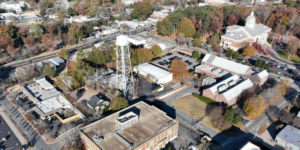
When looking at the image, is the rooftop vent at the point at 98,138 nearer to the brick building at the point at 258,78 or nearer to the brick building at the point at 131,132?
the brick building at the point at 131,132

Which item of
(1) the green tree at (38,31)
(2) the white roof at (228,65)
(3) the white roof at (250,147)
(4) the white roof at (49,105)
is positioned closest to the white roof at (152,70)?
(2) the white roof at (228,65)

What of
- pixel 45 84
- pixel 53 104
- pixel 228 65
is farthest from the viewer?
pixel 228 65

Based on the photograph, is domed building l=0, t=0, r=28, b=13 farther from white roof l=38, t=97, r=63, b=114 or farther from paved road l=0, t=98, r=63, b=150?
white roof l=38, t=97, r=63, b=114

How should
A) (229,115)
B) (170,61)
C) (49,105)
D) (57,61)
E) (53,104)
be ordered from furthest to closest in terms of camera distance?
(170,61), (57,61), (53,104), (49,105), (229,115)

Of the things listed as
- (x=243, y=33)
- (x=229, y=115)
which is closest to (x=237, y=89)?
(x=229, y=115)

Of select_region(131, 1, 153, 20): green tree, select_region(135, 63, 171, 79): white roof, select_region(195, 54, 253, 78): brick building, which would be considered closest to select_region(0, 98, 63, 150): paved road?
select_region(135, 63, 171, 79): white roof

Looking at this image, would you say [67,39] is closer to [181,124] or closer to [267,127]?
[181,124]

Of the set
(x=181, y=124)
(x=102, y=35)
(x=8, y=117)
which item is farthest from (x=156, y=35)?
(x=8, y=117)

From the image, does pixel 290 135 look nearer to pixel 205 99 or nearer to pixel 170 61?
pixel 205 99
